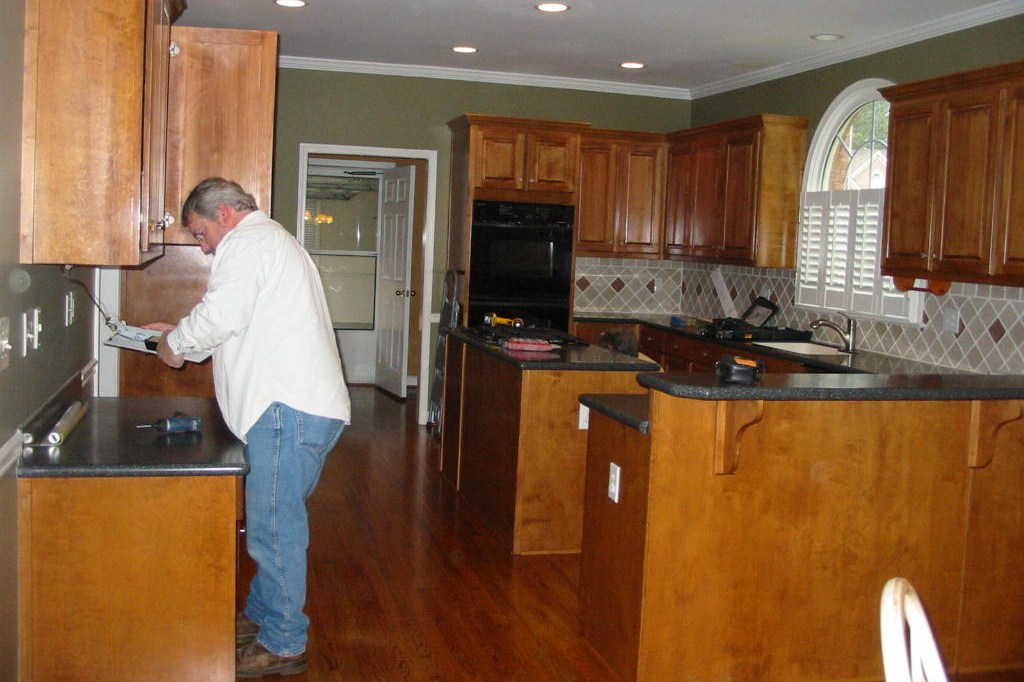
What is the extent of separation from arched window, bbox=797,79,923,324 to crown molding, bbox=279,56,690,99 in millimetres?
1877

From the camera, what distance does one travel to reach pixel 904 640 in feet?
4.92

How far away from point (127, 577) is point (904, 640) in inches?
78.9

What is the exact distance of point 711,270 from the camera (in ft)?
24.7

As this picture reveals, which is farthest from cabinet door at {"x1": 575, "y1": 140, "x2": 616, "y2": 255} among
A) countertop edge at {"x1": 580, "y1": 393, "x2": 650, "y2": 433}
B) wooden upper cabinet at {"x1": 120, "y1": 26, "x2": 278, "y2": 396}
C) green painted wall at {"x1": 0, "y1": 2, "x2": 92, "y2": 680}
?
green painted wall at {"x1": 0, "y1": 2, "x2": 92, "y2": 680}

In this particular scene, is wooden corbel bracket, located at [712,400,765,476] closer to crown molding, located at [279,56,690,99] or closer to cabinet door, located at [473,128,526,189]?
cabinet door, located at [473,128,526,189]

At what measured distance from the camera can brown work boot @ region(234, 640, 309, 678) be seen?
3191 mm

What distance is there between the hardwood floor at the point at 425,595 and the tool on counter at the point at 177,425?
0.87 metres

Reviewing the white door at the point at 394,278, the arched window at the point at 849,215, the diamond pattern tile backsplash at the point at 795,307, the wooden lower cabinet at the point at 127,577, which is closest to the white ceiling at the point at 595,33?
the arched window at the point at 849,215

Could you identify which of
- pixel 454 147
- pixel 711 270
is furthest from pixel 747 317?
pixel 454 147

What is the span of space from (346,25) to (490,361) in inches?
90.5

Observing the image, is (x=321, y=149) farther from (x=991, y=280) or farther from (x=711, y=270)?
(x=991, y=280)

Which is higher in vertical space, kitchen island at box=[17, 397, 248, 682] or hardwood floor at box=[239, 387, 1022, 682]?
kitchen island at box=[17, 397, 248, 682]

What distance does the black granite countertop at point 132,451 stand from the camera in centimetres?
264

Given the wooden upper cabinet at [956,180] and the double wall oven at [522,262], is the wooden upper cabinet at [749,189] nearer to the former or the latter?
the double wall oven at [522,262]
